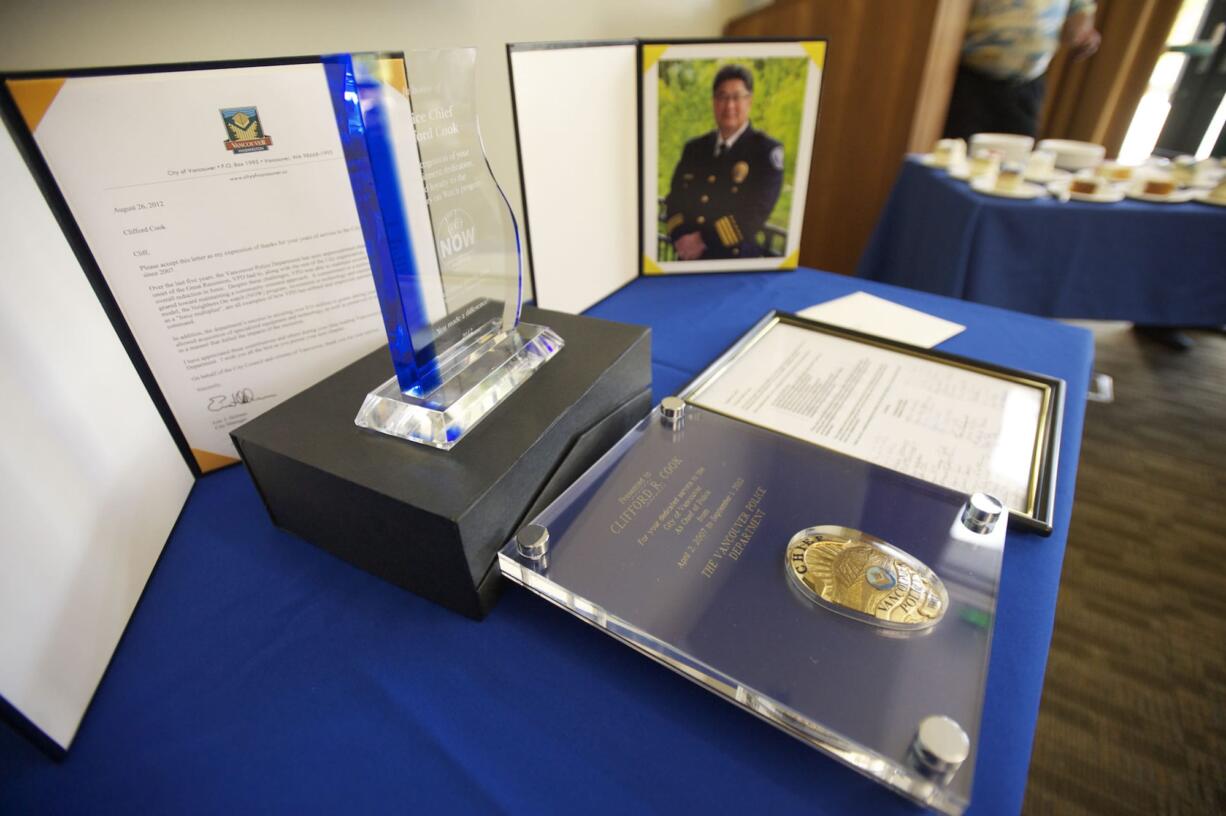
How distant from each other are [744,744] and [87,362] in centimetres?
62

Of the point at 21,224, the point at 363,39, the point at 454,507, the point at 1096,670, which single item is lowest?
the point at 1096,670

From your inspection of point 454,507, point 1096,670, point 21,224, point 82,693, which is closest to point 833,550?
point 454,507

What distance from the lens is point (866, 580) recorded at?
16.9 inches

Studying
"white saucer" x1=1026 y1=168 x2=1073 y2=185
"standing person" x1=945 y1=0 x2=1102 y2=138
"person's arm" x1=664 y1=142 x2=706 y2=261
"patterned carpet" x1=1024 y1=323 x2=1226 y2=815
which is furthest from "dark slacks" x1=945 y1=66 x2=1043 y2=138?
"person's arm" x1=664 y1=142 x2=706 y2=261

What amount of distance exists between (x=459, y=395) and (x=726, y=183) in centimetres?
75

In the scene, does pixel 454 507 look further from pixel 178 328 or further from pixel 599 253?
pixel 599 253

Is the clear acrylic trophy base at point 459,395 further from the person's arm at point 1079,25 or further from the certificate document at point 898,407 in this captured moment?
the person's arm at point 1079,25

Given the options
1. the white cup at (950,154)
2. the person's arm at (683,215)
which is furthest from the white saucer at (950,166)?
the person's arm at (683,215)

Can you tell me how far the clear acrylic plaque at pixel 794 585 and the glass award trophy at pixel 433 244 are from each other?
0.15 metres

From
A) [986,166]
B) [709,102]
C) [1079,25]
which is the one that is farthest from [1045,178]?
[709,102]

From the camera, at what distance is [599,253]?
3.33 ft

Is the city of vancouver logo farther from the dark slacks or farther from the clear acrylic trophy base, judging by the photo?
the dark slacks
